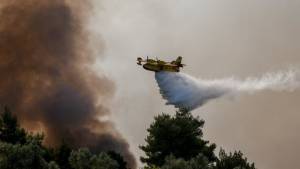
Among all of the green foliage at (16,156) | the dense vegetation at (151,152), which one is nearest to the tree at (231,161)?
the dense vegetation at (151,152)

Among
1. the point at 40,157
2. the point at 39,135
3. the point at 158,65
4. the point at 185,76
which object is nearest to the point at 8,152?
the point at 40,157

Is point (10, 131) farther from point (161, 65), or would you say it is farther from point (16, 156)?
point (161, 65)

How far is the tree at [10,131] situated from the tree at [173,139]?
52.8ft

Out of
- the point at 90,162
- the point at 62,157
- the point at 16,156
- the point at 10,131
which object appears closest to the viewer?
the point at 16,156

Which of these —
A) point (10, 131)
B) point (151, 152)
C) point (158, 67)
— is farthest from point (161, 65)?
point (10, 131)

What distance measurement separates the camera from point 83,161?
3219 inches

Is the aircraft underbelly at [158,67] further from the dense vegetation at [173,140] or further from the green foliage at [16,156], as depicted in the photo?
the green foliage at [16,156]

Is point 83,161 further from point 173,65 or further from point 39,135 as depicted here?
point 173,65

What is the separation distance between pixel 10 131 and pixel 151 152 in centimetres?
1806

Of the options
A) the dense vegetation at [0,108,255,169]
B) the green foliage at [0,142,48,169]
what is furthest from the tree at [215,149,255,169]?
the green foliage at [0,142,48,169]

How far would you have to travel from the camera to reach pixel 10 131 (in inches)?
3499

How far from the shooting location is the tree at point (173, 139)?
92.4 metres

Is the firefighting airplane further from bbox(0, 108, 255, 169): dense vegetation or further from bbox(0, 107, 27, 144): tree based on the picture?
bbox(0, 107, 27, 144): tree

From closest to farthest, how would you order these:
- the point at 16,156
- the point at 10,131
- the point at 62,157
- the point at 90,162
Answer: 1. the point at 16,156
2. the point at 90,162
3. the point at 10,131
4. the point at 62,157
